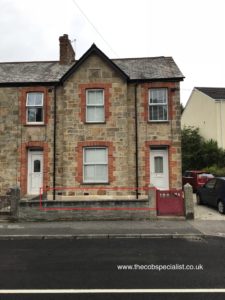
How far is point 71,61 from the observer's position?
70.1 feet

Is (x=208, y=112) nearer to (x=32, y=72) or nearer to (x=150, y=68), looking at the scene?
(x=150, y=68)

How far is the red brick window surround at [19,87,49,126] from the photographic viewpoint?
18188 mm

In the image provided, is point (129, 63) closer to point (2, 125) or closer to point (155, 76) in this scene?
point (155, 76)

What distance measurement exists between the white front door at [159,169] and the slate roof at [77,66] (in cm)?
392

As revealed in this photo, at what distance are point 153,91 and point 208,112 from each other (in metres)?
17.0

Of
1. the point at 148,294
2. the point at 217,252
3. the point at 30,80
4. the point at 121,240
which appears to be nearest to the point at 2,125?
the point at 30,80

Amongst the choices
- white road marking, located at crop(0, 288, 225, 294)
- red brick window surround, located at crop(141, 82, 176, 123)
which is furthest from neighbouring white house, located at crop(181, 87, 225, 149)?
white road marking, located at crop(0, 288, 225, 294)

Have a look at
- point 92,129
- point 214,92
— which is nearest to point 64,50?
point 92,129

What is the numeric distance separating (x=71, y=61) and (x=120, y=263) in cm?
1616

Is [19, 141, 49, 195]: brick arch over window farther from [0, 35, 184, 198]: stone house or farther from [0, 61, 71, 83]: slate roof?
[0, 61, 71, 83]: slate roof

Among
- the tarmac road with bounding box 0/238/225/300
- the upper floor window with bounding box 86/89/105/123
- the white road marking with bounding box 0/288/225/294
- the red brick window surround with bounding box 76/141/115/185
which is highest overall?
the upper floor window with bounding box 86/89/105/123

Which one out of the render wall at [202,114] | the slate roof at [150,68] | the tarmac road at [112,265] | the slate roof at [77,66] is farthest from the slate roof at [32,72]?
the render wall at [202,114]

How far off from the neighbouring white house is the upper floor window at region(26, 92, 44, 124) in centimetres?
1886

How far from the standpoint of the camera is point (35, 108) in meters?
18.4
